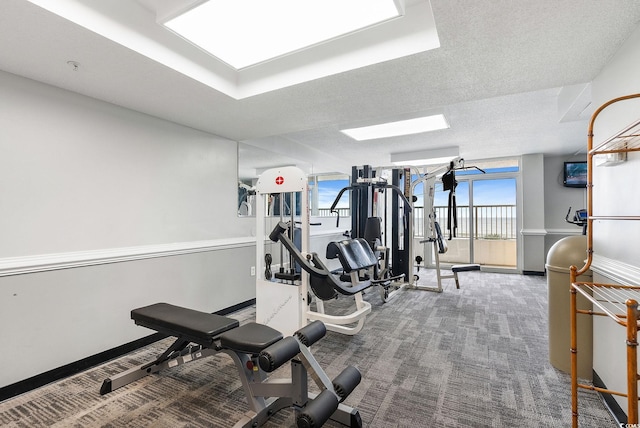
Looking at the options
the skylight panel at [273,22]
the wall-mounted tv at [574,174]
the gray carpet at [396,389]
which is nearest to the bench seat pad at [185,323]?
the gray carpet at [396,389]

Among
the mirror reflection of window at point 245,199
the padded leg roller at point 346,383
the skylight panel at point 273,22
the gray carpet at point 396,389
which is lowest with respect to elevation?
the gray carpet at point 396,389

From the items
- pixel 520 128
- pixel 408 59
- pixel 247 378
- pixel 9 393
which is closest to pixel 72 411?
pixel 9 393

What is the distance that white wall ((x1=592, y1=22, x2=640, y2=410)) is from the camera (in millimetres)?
1627

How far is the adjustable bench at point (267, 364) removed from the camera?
1.54 meters

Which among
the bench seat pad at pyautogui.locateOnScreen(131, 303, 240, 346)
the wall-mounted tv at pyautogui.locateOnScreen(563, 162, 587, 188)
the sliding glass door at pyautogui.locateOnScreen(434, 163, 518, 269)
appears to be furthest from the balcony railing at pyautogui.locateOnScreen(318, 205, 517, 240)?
the bench seat pad at pyautogui.locateOnScreen(131, 303, 240, 346)

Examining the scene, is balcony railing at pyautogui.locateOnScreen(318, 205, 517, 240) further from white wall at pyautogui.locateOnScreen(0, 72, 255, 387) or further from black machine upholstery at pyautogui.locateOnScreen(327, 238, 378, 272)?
white wall at pyautogui.locateOnScreen(0, 72, 255, 387)

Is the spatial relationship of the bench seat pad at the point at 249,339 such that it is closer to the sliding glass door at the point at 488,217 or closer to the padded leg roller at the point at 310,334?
the padded leg roller at the point at 310,334

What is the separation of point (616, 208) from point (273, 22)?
7.95 feet

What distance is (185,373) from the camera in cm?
237

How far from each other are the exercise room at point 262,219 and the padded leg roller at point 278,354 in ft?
0.04

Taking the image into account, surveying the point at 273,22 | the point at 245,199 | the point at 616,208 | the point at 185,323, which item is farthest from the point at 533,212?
the point at 185,323

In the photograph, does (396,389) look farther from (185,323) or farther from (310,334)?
(185,323)

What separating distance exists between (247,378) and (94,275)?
66.9 inches

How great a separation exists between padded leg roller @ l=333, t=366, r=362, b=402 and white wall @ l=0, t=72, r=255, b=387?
217cm
